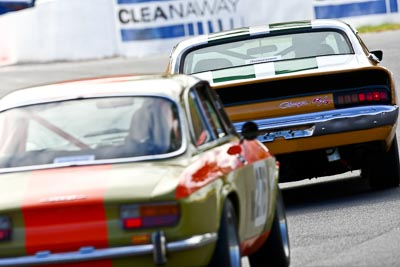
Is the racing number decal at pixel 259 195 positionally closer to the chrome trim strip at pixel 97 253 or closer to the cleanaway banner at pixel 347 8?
the chrome trim strip at pixel 97 253

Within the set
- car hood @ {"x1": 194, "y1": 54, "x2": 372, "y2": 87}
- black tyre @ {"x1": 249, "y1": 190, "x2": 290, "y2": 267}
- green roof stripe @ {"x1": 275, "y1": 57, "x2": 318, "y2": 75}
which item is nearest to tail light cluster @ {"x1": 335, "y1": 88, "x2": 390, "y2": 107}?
car hood @ {"x1": 194, "y1": 54, "x2": 372, "y2": 87}

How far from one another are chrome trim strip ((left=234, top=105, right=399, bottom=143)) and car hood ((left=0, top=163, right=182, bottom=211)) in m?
4.89

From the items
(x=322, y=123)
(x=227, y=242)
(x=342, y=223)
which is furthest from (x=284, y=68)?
(x=227, y=242)

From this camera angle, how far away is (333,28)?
13352 mm

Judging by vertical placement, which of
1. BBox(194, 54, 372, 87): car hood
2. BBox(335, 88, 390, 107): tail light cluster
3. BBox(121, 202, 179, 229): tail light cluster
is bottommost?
BBox(335, 88, 390, 107): tail light cluster

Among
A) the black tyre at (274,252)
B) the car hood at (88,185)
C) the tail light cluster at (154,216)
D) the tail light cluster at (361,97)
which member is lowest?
the black tyre at (274,252)

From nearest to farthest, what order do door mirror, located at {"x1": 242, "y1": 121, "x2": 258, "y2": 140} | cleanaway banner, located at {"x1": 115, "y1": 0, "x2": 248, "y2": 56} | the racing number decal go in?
the racing number decal < door mirror, located at {"x1": 242, "y1": 121, "x2": 258, "y2": 140} < cleanaway banner, located at {"x1": 115, "y1": 0, "x2": 248, "y2": 56}

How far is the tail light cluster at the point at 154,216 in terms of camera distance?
6867 millimetres

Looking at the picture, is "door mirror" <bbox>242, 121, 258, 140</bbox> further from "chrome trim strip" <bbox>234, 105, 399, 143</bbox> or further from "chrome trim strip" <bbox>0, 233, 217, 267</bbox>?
"chrome trim strip" <bbox>234, 105, 399, 143</bbox>

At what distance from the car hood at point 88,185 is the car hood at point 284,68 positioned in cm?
491

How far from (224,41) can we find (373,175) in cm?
175

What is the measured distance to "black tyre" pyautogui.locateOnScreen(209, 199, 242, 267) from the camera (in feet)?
23.5

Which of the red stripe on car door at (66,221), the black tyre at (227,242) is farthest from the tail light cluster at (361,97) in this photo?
the red stripe on car door at (66,221)

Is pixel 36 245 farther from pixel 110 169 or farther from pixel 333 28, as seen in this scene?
pixel 333 28
